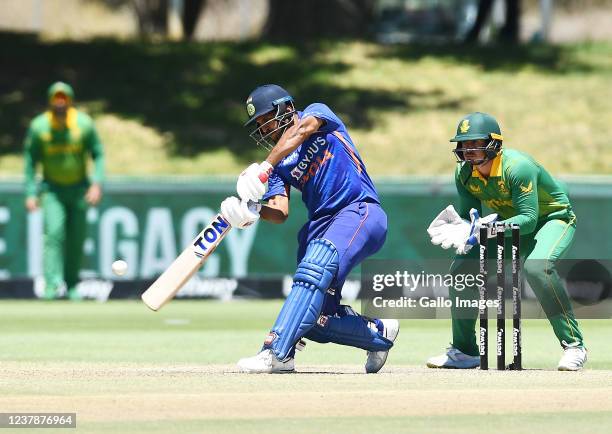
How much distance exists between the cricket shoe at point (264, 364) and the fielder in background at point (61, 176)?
7498 millimetres

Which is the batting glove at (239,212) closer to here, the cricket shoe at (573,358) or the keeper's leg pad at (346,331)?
the keeper's leg pad at (346,331)

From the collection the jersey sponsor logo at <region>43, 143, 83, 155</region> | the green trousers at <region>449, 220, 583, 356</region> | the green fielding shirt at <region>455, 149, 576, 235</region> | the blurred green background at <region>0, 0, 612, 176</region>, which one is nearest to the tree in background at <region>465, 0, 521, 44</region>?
the blurred green background at <region>0, 0, 612, 176</region>

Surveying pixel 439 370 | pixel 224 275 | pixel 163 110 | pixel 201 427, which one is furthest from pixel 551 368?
pixel 163 110

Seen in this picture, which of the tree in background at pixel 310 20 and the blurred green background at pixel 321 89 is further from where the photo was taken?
the tree in background at pixel 310 20

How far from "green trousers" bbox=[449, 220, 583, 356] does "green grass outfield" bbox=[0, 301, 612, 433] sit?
1.17 ft

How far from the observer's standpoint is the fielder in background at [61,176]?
16.0 meters

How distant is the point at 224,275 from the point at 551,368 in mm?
7513

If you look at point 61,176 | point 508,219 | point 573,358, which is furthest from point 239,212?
point 61,176

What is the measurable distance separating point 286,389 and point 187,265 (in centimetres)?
137

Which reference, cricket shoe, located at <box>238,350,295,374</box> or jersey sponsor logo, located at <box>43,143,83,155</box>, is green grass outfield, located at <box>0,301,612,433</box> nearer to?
cricket shoe, located at <box>238,350,295,374</box>

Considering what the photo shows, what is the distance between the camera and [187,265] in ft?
29.3

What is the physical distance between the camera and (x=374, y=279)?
30.3ft

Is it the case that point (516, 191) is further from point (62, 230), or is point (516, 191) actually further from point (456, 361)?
point (62, 230)

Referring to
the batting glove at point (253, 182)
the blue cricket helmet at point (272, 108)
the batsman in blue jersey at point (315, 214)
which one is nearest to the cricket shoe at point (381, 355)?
the batsman in blue jersey at point (315, 214)
